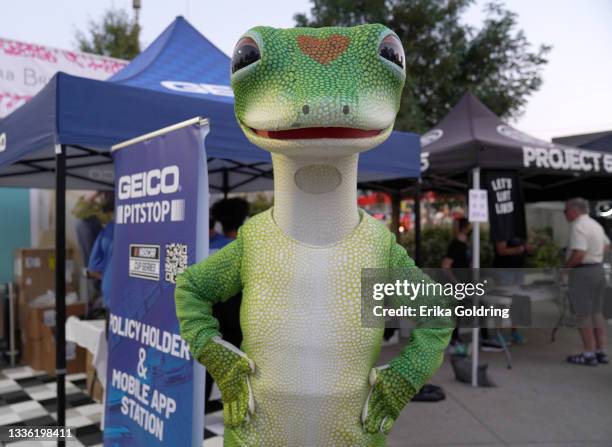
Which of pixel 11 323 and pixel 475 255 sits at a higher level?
pixel 475 255

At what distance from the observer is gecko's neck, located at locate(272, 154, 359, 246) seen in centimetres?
140

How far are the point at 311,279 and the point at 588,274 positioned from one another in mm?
4450

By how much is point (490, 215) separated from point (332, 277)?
348cm

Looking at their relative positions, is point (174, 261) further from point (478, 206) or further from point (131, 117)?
point (478, 206)

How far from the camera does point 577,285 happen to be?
520 centimetres

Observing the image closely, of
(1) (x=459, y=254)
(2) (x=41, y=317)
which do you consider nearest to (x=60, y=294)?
(2) (x=41, y=317)

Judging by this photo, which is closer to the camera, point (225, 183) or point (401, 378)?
point (401, 378)

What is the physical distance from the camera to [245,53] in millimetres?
1321

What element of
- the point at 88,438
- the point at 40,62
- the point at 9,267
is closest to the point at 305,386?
the point at 88,438

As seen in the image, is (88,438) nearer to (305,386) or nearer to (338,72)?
(305,386)

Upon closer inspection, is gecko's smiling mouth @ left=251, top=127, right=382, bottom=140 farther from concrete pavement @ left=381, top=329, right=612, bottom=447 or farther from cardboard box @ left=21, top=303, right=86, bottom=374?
cardboard box @ left=21, top=303, right=86, bottom=374

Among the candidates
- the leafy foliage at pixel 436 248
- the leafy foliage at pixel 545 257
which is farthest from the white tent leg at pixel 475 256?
the leafy foliage at pixel 545 257

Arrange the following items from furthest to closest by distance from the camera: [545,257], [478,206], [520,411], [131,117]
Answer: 1. [545,257]
2. [478,206]
3. [520,411]
4. [131,117]
